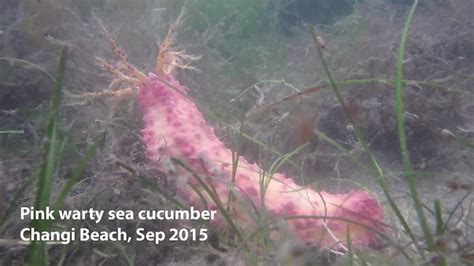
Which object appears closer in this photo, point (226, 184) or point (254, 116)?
point (226, 184)

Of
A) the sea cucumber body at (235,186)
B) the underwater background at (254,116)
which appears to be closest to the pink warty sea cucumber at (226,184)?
the sea cucumber body at (235,186)

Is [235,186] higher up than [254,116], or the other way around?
[254,116]

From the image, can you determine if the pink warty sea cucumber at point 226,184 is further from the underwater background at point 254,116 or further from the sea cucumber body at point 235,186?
the underwater background at point 254,116

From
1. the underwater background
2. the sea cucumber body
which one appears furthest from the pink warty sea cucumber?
the underwater background

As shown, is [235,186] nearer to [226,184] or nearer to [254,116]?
[226,184]

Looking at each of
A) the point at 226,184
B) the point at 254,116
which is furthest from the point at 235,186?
the point at 254,116
